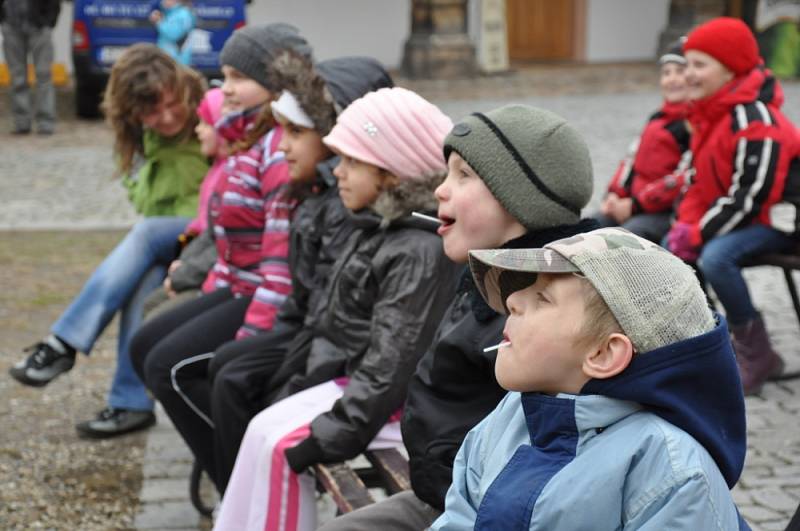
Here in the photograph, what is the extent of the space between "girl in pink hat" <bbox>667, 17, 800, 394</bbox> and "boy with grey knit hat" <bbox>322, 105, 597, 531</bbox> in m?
2.65

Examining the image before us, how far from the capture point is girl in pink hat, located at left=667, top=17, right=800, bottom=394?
18.4ft

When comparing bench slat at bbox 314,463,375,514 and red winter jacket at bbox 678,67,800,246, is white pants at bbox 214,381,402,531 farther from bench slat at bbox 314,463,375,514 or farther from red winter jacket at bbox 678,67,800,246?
red winter jacket at bbox 678,67,800,246

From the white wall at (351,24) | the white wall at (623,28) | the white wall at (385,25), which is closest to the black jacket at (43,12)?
the white wall at (385,25)

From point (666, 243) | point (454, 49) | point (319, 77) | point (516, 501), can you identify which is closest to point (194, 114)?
point (319, 77)

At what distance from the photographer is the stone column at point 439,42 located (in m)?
20.4

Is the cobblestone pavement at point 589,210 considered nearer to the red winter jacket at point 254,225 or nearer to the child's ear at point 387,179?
the red winter jacket at point 254,225

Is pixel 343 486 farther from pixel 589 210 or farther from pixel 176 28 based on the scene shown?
pixel 176 28

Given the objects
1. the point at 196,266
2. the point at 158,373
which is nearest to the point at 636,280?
the point at 158,373

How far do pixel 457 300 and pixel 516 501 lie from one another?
3.01 ft

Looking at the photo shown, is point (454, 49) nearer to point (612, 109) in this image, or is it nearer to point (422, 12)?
point (422, 12)

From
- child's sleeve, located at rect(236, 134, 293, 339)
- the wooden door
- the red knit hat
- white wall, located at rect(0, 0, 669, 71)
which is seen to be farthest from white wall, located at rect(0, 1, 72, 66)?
child's sleeve, located at rect(236, 134, 293, 339)

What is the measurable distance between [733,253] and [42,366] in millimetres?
2837

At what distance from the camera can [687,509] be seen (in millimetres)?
2150

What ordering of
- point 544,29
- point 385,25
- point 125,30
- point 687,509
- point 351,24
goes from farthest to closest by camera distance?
point 544,29 → point 385,25 → point 351,24 → point 125,30 → point 687,509
